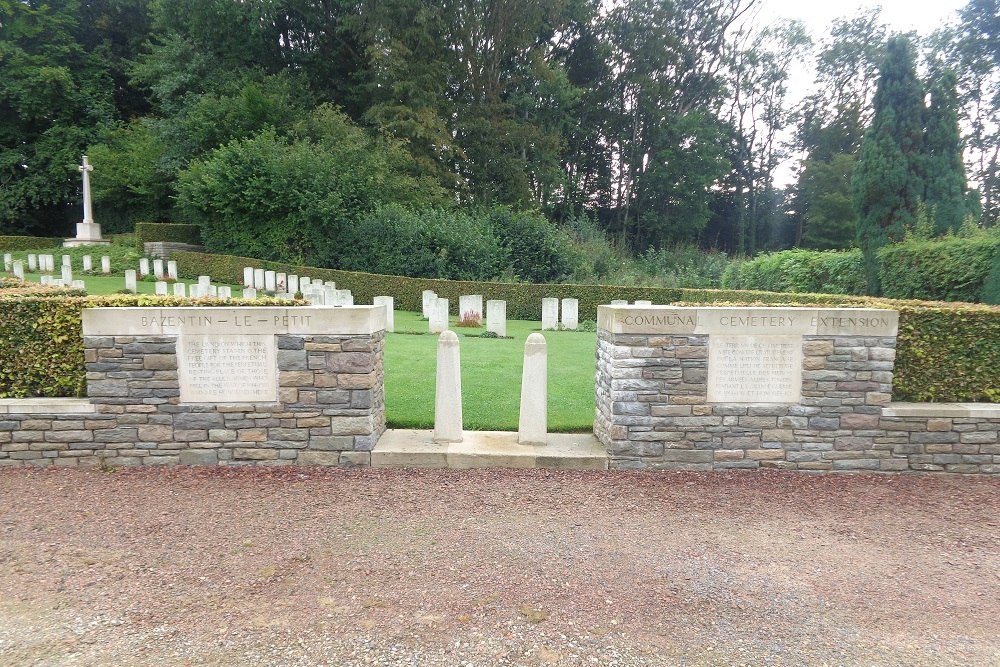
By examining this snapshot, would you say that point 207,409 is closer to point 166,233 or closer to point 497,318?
point 497,318

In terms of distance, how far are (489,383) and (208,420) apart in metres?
3.20

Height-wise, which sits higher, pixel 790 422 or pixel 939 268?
pixel 939 268

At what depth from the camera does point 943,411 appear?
4.94 meters

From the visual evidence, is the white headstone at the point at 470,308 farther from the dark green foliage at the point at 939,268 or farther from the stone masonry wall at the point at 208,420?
the dark green foliage at the point at 939,268

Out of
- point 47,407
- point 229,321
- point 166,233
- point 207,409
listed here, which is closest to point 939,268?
point 229,321

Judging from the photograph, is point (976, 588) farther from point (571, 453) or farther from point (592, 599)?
point (571, 453)

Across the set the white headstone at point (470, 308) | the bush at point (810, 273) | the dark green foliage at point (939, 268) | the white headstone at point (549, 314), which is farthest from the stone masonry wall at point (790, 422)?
the bush at point (810, 273)

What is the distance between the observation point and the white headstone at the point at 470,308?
13516 mm

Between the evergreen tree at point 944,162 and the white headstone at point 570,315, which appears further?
the evergreen tree at point 944,162

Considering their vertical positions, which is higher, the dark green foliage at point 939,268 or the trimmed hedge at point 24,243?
the trimmed hedge at point 24,243

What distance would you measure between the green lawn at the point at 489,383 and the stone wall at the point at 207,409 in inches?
38.6

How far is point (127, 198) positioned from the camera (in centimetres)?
3092

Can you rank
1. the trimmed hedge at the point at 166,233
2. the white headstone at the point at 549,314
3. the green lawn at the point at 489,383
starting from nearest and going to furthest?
1. the green lawn at the point at 489,383
2. the white headstone at the point at 549,314
3. the trimmed hedge at the point at 166,233

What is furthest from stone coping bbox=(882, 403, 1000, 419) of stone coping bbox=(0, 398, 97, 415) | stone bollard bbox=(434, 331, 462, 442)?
stone coping bbox=(0, 398, 97, 415)
